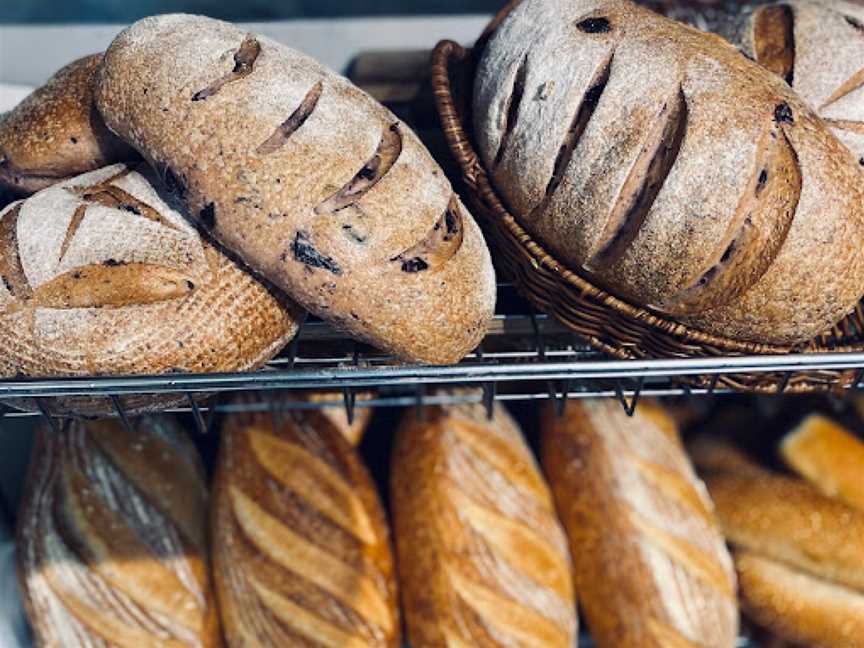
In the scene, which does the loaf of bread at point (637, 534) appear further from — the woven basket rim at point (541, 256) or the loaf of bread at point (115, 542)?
the loaf of bread at point (115, 542)

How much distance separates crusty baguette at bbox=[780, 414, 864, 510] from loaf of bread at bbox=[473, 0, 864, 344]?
1.17 ft

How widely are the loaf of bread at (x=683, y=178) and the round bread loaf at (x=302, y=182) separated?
11cm

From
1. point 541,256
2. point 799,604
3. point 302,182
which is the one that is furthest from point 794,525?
Result: point 302,182

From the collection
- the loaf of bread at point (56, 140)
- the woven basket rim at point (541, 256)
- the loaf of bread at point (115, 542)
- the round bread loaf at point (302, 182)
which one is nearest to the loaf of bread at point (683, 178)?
the woven basket rim at point (541, 256)

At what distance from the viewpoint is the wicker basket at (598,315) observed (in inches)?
26.0

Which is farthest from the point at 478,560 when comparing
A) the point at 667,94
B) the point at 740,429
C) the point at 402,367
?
the point at 667,94

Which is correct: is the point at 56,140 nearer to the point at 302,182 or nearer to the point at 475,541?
the point at 302,182

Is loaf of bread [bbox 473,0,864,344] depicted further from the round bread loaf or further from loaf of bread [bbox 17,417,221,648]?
loaf of bread [bbox 17,417,221,648]

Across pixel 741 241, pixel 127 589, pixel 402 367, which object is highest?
pixel 741 241

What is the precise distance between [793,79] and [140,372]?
0.71 metres

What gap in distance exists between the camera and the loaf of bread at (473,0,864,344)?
60 centimetres

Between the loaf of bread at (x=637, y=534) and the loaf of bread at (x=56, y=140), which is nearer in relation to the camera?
the loaf of bread at (x=56, y=140)

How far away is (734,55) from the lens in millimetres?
658

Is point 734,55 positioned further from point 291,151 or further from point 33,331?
point 33,331
